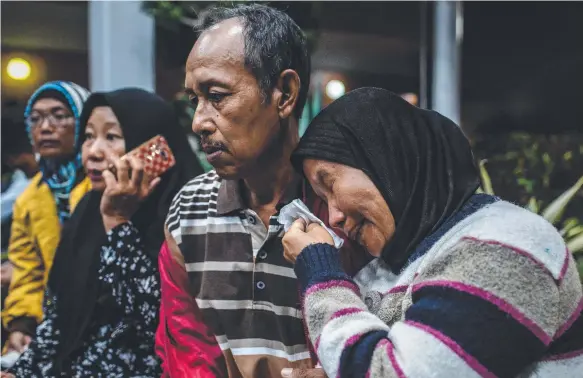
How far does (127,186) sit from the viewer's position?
253 cm

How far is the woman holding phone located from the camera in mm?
2490

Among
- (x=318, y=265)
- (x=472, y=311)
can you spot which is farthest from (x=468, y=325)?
(x=318, y=265)

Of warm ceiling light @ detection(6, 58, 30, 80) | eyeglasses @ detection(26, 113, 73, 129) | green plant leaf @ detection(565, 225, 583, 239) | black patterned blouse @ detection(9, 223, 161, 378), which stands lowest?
black patterned blouse @ detection(9, 223, 161, 378)

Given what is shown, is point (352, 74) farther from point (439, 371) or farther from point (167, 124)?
point (439, 371)

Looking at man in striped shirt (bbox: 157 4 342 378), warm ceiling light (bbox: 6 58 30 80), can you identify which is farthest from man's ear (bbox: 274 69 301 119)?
warm ceiling light (bbox: 6 58 30 80)

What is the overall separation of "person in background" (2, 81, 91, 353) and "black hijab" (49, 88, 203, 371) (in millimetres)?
198

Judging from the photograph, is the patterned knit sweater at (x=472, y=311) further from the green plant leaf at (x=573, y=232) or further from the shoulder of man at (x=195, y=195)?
the green plant leaf at (x=573, y=232)

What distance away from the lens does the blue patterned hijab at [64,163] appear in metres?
2.90

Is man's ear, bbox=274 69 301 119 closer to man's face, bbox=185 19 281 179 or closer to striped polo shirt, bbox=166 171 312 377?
man's face, bbox=185 19 281 179

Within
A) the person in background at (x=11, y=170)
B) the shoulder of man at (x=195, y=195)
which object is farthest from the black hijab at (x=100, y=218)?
the person in background at (x=11, y=170)

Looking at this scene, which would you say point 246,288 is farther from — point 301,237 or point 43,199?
point 43,199

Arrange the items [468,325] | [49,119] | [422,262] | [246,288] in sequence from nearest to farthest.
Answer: [468,325] < [422,262] < [246,288] < [49,119]

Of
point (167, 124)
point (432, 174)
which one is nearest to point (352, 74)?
point (167, 124)

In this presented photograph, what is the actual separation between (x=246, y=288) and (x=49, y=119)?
1.43 m
